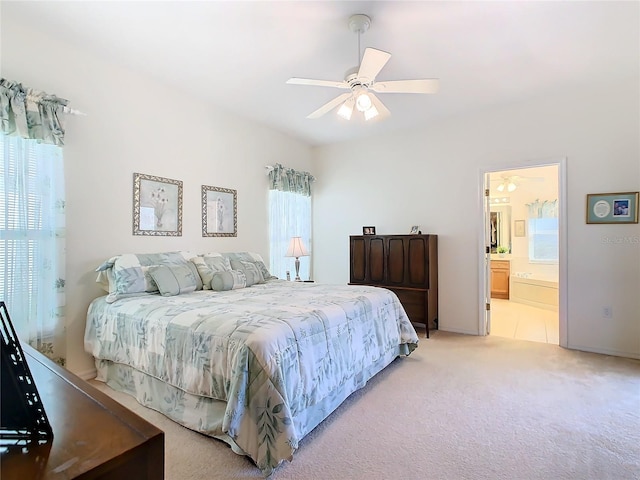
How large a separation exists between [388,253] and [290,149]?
2234mm

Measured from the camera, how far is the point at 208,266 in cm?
335

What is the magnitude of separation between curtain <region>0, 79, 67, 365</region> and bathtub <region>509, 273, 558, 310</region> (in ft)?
22.3

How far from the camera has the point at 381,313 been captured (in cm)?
288

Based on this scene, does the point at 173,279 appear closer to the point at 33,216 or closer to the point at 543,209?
the point at 33,216

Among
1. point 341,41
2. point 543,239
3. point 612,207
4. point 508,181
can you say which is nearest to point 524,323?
point 612,207

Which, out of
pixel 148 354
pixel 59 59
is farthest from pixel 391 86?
pixel 59 59

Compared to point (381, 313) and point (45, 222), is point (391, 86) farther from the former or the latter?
point (45, 222)

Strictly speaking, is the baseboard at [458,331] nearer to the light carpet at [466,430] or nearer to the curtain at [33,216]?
the light carpet at [466,430]

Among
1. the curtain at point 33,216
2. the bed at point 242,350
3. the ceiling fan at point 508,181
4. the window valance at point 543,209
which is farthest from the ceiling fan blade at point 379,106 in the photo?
the window valance at point 543,209

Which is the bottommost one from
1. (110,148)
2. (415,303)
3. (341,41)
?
(415,303)

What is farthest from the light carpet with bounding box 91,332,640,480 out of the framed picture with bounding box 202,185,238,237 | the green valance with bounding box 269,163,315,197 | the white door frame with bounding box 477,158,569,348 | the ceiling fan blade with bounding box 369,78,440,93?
the green valance with bounding box 269,163,315,197

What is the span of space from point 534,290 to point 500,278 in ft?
2.26

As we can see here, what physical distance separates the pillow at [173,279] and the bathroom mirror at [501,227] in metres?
6.26

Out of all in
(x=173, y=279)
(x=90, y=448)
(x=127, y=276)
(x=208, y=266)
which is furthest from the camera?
(x=208, y=266)
